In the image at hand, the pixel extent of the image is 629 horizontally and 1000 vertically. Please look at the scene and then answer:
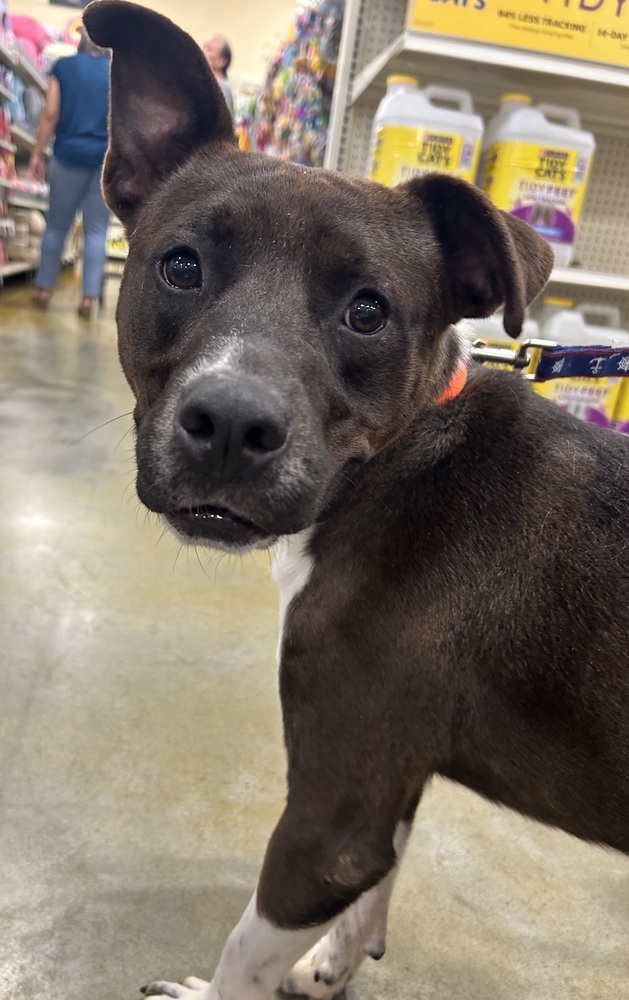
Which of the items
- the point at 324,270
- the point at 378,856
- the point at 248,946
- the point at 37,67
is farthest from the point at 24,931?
the point at 37,67

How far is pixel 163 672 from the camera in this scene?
2109 millimetres

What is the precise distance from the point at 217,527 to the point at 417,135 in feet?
9.18

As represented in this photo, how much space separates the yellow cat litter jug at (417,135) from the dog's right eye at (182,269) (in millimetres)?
2403

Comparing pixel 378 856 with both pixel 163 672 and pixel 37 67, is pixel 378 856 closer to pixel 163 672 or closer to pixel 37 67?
pixel 163 672

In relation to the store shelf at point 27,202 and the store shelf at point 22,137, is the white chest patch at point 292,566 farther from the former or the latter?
the store shelf at point 27,202

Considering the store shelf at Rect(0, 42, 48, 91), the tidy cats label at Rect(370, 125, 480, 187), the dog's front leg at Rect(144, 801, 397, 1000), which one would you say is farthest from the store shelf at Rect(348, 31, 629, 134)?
the store shelf at Rect(0, 42, 48, 91)

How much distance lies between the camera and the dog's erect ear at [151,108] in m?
1.34

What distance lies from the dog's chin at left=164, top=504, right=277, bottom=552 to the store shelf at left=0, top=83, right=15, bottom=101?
7.86 meters

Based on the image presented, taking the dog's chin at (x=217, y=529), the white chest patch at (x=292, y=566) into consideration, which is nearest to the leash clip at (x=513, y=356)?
the white chest patch at (x=292, y=566)

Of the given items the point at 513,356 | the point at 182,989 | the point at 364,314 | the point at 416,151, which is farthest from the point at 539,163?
the point at 182,989

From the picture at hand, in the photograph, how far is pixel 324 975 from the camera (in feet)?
A: 4.55

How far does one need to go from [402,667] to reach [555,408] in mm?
554

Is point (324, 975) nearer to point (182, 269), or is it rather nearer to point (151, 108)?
point (182, 269)

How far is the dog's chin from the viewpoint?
1112mm
